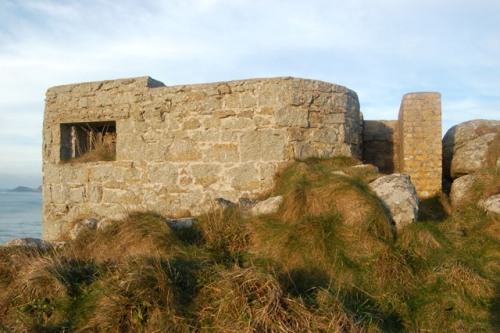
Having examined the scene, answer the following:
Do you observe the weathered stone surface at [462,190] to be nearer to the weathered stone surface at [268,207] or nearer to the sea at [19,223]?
the weathered stone surface at [268,207]

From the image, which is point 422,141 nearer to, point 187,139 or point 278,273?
point 187,139

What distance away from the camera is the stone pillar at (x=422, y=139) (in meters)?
7.84

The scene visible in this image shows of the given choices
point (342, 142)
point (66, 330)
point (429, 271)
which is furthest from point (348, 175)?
point (66, 330)

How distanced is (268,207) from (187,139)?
2353mm

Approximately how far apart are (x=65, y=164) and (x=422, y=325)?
665 cm

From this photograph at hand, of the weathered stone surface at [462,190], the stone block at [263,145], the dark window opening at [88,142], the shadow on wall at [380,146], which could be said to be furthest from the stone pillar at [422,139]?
the dark window opening at [88,142]

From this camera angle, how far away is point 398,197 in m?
5.69

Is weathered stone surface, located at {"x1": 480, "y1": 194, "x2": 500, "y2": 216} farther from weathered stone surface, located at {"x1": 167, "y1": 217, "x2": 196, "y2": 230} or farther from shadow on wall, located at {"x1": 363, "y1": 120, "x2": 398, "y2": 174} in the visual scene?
weathered stone surface, located at {"x1": 167, "y1": 217, "x2": 196, "y2": 230}

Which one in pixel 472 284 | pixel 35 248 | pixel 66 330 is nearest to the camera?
pixel 66 330

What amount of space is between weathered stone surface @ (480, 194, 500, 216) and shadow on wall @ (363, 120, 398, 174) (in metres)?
2.88

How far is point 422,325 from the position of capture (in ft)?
13.5

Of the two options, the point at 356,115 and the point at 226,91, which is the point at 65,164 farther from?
the point at 356,115

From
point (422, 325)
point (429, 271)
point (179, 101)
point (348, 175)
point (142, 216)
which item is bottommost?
point (422, 325)

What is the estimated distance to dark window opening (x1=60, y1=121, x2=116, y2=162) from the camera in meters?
8.48
